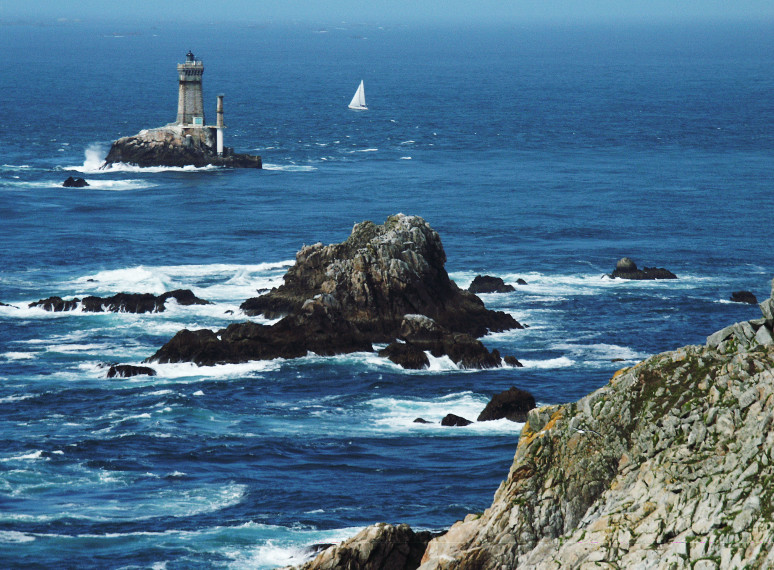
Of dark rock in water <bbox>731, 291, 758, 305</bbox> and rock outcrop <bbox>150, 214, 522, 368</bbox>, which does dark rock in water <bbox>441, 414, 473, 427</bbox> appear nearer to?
rock outcrop <bbox>150, 214, 522, 368</bbox>

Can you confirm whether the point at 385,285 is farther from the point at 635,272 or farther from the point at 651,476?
the point at 651,476

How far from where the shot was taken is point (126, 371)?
228ft

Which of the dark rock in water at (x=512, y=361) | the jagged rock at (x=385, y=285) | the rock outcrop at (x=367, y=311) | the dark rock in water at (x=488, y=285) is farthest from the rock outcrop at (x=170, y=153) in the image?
the dark rock in water at (x=512, y=361)

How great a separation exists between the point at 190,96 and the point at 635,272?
7885cm

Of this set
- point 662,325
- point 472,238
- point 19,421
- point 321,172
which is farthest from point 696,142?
point 19,421

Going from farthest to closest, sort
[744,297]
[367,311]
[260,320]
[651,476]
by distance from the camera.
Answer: [744,297] → [260,320] → [367,311] → [651,476]

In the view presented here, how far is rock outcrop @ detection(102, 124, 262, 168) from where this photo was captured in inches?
6161

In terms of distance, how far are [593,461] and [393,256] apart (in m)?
46.5

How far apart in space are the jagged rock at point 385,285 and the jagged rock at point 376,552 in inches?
1611

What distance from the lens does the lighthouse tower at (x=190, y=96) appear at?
160m

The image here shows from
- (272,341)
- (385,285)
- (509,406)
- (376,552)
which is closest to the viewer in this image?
(376,552)

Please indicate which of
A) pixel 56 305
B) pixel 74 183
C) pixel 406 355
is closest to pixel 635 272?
pixel 406 355

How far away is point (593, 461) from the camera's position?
102ft

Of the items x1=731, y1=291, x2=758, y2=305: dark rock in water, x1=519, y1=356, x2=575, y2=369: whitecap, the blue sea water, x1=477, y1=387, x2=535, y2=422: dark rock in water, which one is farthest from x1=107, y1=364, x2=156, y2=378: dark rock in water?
x1=731, y1=291, x2=758, y2=305: dark rock in water
